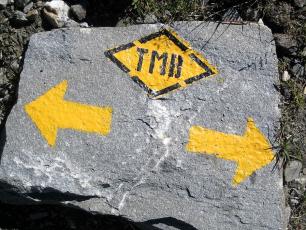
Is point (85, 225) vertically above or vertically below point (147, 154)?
below

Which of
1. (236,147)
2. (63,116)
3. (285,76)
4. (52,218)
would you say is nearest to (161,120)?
(236,147)

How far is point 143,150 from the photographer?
300 cm

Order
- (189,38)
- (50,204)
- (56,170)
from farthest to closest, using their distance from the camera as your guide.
Result: 1. (50,204)
2. (189,38)
3. (56,170)

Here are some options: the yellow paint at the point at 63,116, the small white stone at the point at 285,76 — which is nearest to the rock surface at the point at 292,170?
the small white stone at the point at 285,76

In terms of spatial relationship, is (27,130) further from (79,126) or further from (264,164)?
(264,164)

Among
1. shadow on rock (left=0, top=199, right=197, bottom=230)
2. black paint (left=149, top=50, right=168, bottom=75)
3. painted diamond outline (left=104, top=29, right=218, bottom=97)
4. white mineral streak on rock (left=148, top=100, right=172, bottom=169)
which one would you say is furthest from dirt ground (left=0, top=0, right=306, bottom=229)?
white mineral streak on rock (left=148, top=100, right=172, bottom=169)

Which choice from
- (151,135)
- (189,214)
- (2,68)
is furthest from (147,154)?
(2,68)

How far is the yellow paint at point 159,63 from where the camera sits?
122 inches

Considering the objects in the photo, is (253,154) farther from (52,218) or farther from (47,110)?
(52,218)

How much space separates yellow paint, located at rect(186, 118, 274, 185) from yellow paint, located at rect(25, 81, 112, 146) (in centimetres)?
53

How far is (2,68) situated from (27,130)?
0.70m

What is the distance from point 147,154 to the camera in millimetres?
3000

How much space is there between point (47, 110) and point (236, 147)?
1143 mm

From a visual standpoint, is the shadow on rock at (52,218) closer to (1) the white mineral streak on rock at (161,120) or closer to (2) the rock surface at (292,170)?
(1) the white mineral streak on rock at (161,120)
